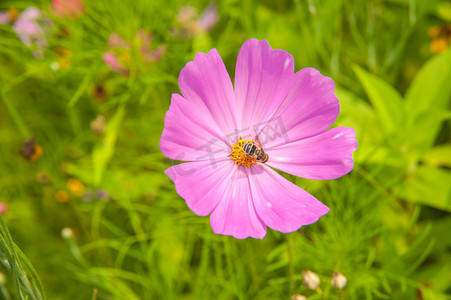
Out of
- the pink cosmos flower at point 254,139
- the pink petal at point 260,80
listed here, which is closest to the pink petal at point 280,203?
the pink cosmos flower at point 254,139

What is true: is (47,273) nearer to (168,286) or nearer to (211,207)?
(168,286)

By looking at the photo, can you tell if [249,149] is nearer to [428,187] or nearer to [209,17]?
[428,187]

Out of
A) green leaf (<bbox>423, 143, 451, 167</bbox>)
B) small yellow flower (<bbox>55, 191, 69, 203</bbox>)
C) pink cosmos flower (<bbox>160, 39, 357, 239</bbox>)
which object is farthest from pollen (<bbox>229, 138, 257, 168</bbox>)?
small yellow flower (<bbox>55, 191, 69, 203</bbox>)

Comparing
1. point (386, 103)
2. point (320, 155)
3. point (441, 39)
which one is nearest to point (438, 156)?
point (386, 103)

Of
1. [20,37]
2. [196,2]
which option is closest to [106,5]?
[196,2]

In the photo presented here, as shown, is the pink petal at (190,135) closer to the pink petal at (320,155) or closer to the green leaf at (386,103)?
the pink petal at (320,155)
